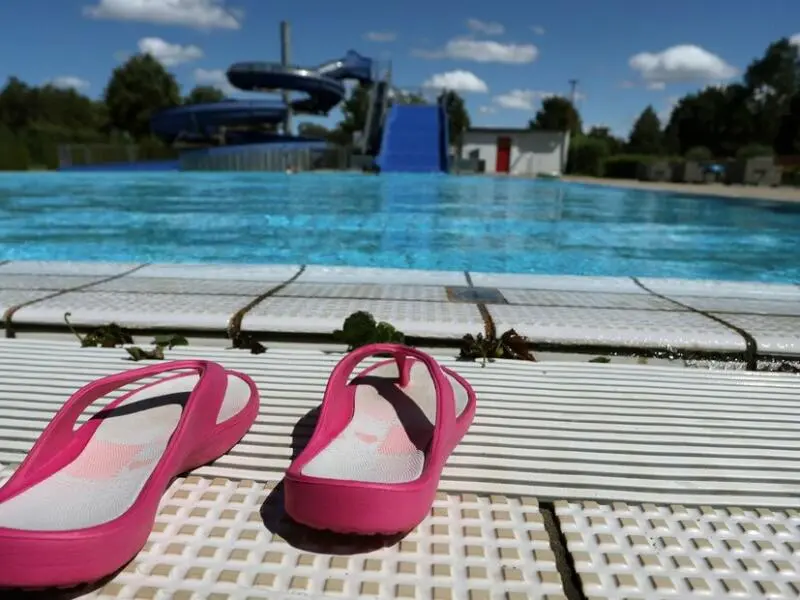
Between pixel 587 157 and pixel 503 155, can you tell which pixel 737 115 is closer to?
pixel 587 157

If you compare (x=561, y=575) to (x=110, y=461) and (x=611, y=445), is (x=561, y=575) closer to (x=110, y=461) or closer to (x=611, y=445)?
(x=611, y=445)

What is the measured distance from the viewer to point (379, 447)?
1232mm

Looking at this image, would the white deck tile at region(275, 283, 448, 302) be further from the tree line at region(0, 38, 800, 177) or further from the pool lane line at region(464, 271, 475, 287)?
the tree line at region(0, 38, 800, 177)

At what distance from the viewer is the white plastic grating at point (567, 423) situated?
122 centimetres

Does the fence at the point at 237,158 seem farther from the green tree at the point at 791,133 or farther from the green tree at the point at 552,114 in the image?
the green tree at the point at 552,114

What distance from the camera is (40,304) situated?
2.02 metres

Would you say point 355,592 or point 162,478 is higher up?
point 162,478

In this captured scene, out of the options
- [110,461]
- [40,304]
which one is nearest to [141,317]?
[40,304]

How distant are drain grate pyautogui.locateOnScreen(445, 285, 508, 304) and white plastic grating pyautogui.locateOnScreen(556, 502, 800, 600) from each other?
115 centimetres

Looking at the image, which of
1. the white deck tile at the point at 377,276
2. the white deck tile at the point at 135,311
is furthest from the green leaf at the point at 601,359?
the white deck tile at the point at 135,311

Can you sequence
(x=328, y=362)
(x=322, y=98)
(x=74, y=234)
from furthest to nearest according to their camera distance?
(x=322, y=98)
(x=74, y=234)
(x=328, y=362)

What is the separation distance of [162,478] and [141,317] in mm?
1018

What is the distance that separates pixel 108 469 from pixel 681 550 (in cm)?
106

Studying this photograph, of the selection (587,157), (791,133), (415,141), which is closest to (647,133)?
(791,133)
